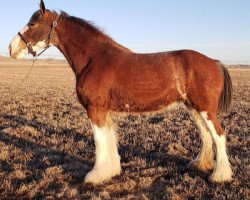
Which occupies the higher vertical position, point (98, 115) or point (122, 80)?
point (122, 80)

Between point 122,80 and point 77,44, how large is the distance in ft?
3.74

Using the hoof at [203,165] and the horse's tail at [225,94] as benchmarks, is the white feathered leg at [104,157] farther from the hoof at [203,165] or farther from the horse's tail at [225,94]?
the horse's tail at [225,94]

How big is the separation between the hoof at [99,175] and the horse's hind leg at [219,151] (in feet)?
5.82

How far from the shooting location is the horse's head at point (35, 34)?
635 centimetres

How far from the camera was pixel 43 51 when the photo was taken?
6.63 m

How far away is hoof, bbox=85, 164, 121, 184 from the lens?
19.9ft

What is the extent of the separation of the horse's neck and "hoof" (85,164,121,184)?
1779 millimetres

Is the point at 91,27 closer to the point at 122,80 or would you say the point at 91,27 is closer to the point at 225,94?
the point at 122,80

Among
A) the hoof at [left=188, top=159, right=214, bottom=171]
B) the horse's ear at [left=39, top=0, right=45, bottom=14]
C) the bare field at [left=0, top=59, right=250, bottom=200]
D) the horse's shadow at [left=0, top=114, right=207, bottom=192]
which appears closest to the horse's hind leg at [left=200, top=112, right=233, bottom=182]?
the bare field at [left=0, top=59, right=250, bottom=200]

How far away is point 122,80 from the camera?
5988mm

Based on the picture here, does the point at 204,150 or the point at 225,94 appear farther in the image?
the point at 204,150

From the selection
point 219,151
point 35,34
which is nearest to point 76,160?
point 35,34

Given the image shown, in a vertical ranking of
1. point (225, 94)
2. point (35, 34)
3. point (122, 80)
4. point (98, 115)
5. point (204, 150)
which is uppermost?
point (35, 34)

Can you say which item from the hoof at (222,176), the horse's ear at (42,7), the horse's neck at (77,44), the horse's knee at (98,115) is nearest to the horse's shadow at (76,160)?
the hoof at (222,176)
